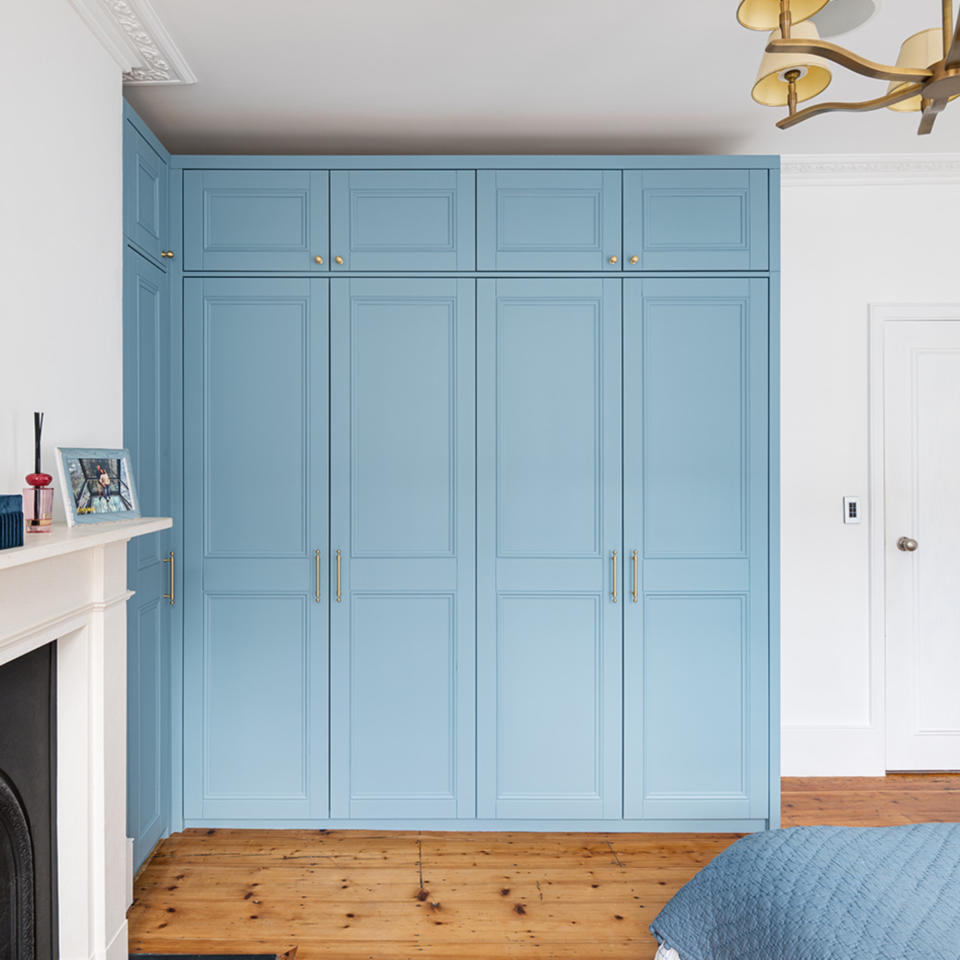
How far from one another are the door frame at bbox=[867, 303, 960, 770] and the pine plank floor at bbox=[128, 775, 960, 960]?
45cm

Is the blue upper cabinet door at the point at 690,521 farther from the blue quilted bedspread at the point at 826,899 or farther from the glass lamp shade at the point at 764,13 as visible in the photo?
the glass lamp shade at the point at 764,13

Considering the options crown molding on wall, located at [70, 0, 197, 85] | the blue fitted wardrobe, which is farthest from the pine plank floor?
crown molding on wall, located at [70, 0, 197, 85]

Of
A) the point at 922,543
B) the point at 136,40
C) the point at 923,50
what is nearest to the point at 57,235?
the point at 136,40

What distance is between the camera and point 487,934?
6.49 ft

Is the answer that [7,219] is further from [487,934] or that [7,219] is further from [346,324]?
[487,934]

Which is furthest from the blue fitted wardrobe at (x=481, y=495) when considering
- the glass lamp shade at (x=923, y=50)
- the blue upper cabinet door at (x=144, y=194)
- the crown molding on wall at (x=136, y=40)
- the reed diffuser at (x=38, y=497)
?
the glass lamp shade at (x=923, y=50)

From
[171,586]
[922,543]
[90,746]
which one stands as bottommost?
[90,746]

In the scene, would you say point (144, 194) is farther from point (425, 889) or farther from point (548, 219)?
point (425, 889)

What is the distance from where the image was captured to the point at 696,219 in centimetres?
248

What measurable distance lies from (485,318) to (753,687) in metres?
1.70

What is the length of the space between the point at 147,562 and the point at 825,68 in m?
2.34

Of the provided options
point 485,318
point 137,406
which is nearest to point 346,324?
point 485,318

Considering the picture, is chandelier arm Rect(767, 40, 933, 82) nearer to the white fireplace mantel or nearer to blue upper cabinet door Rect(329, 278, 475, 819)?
blue upper cabinet door Rect(329, 278, 475, 819)

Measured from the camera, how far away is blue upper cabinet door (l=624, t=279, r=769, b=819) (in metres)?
2.49
